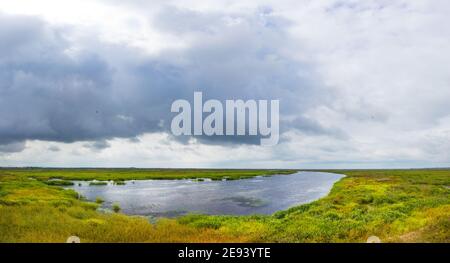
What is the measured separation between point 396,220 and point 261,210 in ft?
59.0

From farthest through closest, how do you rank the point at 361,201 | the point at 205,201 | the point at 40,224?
the point at 205,201 → the point at 361,201 → the point at 40,224

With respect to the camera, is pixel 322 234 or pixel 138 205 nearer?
pixel 322 234

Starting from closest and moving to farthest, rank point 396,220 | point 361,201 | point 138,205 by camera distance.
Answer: point 396,220 < point 361,201 < point 138,205

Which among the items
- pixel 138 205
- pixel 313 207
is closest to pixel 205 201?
pixel 138 205

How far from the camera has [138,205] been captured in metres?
46.4

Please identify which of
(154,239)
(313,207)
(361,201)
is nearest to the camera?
(154,239)
